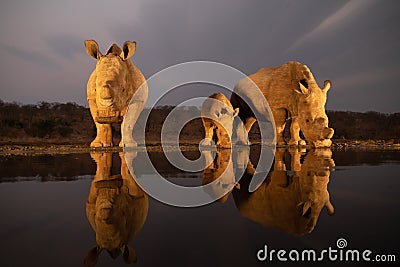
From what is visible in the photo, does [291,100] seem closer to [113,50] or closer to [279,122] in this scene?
[279,122]

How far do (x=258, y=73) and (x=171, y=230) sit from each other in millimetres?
10957

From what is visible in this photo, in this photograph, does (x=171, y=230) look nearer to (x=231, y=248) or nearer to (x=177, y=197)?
(x=231, y=248)

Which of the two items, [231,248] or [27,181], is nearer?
[231,248]

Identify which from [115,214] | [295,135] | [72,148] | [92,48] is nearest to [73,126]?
[72,148]

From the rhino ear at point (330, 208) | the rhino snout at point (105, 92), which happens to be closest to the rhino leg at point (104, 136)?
the rhino snout at point (105, 92)

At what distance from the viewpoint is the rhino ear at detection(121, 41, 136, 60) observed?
9.13m

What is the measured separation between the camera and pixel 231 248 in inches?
66.1

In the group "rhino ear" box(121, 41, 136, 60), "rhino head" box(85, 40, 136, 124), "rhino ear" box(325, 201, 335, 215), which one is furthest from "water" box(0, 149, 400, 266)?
"rhino ear" box(121, 41, 136, 60)

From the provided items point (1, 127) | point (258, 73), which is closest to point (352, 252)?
point (258, 73)

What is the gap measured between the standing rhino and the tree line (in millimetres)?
9252

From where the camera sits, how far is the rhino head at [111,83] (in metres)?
8.36

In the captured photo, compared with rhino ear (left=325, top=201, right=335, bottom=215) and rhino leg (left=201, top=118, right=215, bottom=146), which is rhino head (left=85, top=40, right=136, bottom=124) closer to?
rhino leg (left=201, top=118, right=215, bottom=146)

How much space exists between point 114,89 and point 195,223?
22.9ft

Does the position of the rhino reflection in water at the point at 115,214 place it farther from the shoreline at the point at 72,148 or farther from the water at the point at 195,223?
the shoreline at the point at 72,148
